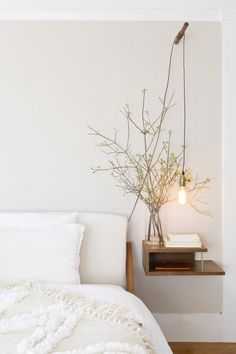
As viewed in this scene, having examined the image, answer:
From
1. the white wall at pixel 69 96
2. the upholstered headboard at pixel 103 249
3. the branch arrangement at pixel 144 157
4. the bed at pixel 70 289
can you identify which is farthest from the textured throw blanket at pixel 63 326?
the branch arrangement at pixel 144 157

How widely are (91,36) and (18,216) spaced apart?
136 centimetres

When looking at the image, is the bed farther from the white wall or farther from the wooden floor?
the wooden floor

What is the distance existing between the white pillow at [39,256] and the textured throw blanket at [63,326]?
1.09 feet

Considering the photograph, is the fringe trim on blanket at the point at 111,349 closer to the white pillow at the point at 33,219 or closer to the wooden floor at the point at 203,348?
the white pillow at the point at 33,219

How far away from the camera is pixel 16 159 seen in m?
2.98

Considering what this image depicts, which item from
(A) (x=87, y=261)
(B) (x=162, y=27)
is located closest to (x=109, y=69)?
(B) (x=162, y=27)

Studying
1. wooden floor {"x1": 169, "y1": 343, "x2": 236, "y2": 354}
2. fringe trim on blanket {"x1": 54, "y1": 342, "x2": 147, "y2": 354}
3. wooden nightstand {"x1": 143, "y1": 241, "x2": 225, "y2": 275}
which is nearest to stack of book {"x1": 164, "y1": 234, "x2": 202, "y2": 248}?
wooden nightstand {"x1": 143, "y1": 241, "x2": 225, "y2": 275}

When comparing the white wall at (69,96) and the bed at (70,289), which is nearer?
the bed at (70,289)

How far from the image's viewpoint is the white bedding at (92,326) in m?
1.59

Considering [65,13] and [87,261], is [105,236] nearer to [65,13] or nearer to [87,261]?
[87,261]

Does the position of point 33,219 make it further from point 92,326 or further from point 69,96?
point 92,326

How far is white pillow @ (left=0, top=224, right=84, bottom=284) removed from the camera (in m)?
A: 2.53

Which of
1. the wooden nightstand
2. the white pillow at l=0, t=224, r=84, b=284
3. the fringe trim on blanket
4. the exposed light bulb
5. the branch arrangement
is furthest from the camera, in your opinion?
A: the branch arrangement

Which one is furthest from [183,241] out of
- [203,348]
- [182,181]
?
[203,348]
